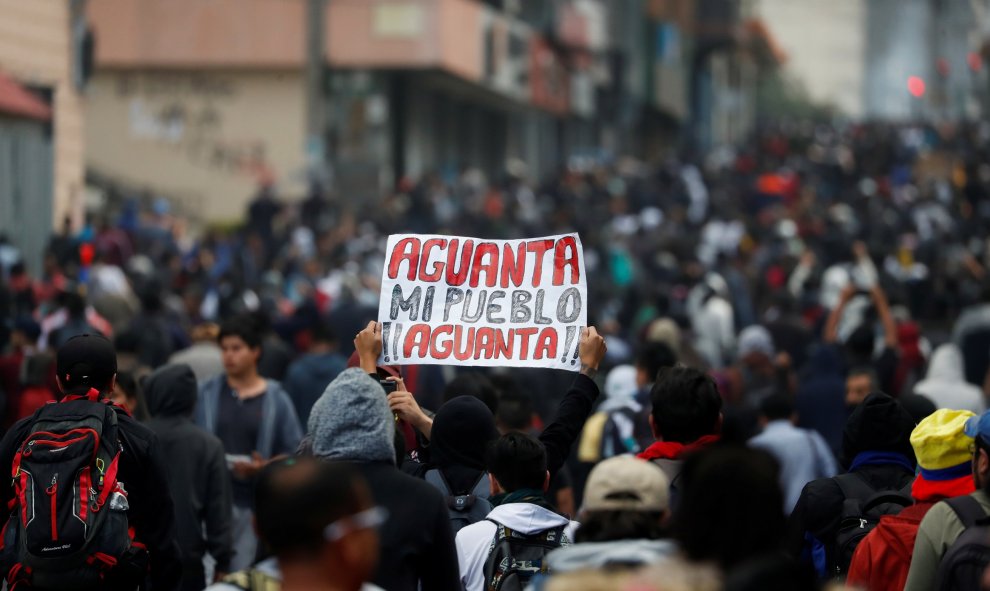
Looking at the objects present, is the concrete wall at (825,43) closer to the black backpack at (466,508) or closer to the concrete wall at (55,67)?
the concrete wall at (55,67)

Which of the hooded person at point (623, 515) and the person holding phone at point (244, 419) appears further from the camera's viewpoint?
the person holding phone at point (244, 419)

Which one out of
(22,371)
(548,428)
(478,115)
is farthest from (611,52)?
(548,428)

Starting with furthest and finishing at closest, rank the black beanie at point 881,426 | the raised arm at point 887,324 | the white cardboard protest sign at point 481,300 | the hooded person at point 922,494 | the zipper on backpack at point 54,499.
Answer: the raised arm at point 887,324 < the white cardboard protest sign at point 481,300 < the black beanie at point 881,426 < the zipper on backpack at point 54,499 < the hooded person at point 922,494

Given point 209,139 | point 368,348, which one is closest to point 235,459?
point 368,348

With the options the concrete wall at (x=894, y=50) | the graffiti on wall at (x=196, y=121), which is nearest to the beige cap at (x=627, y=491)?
the graffiti on wall at (x=196, y=121)

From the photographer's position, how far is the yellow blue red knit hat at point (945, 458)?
5.00 metres

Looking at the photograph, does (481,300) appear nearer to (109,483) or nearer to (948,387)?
(109,483)

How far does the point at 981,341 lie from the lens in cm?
1303

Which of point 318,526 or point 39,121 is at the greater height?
point 39,121

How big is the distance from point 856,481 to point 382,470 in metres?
1.82

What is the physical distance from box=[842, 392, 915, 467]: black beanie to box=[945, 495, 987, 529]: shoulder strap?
109 centimetres

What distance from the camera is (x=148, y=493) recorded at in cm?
562

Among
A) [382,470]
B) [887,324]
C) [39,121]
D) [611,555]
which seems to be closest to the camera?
[611,555]

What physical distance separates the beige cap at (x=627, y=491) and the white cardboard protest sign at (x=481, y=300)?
2.12 meters
